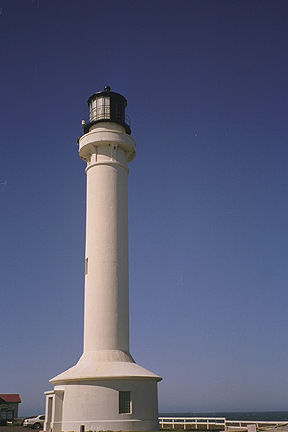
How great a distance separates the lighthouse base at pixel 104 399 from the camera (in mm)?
19766

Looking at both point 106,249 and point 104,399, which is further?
point 106,249

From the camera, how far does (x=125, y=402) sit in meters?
20.2

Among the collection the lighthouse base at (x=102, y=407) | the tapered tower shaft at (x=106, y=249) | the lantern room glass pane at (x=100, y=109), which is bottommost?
the lighthouse base at (x=102, y=407)

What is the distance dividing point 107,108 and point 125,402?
1677 cm

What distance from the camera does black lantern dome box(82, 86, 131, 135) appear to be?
88.0 ft

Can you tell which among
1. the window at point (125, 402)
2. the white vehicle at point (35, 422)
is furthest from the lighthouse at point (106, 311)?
the white vehicle at point (35, 422)

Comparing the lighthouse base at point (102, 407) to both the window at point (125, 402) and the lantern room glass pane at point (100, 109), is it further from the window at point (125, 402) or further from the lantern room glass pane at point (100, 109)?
the lantern room glass pane at point (100, 109)

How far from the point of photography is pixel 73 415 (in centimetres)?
2003

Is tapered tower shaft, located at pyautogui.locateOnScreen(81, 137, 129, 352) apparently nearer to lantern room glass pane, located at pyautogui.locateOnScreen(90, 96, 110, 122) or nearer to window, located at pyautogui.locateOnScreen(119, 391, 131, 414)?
lantern room glass pane, located at pyautogui.locateOnScreen(90, 96, 110, 122)

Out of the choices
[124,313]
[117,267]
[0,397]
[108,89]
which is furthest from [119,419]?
[0,397]

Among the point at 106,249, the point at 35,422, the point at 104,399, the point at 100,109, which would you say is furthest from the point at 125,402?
the point at 100,109

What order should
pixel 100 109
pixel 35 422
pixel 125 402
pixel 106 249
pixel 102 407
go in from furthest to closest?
pixel 35 422, pixel 100 109, pixel 106 249, pixel 125 402, pixel 102 407

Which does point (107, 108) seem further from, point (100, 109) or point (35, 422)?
point (35, 422)

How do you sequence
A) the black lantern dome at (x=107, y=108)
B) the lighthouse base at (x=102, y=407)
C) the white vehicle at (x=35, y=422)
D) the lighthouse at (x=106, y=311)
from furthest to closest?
the white vehicle at (x=35, y=422) → the black lantern dome at (x=107, y=108) → the lighthouse at (x=106, y=311) → the lighthouse base at (x=102, y=407)
